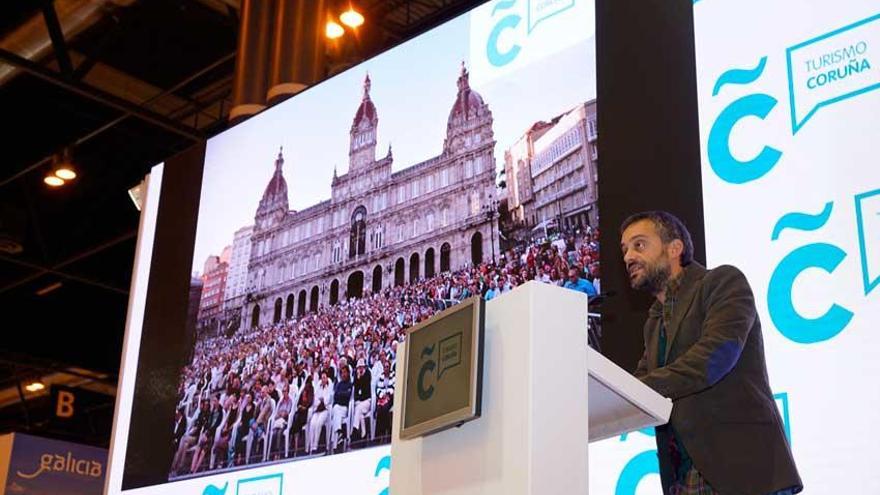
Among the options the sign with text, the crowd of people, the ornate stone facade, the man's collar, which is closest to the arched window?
the ornate stone facade

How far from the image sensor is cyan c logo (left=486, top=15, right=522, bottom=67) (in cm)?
369

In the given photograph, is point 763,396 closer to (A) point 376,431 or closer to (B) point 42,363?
(A) point 376,431

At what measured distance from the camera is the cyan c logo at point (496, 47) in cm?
369

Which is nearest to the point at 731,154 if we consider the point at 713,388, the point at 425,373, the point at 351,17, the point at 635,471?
the point at 635,471

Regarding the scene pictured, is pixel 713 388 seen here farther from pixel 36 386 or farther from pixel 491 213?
pixel 36 386

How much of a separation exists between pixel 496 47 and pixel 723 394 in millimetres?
2016

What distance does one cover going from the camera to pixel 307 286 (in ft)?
14.1

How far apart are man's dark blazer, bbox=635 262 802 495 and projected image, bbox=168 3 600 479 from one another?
0.99m

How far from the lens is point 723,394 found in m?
2.06

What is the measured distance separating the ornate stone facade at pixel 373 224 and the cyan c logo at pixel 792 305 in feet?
3.83

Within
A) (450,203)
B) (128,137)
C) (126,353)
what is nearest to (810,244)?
(450,203)

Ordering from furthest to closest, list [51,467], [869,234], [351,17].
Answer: [51,467] < [351,17] < [869,234]

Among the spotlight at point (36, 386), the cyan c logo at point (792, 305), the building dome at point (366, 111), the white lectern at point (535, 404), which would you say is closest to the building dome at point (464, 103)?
the building dome at point (366, 111)

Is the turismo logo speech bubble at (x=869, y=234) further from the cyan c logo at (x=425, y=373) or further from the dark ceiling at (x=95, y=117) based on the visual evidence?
the dark ceiling at (x=95, y=117)
